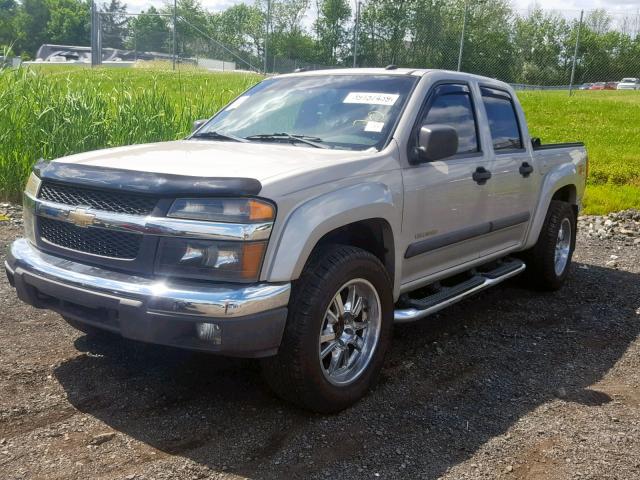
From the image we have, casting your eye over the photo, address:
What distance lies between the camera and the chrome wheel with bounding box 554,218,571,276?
21.4 ft

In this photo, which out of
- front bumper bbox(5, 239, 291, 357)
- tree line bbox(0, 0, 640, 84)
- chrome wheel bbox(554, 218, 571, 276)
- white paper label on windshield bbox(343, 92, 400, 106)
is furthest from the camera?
tree line bbox(0, 0, 640, 84)

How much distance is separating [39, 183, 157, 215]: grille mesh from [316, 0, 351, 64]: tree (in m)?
26.4

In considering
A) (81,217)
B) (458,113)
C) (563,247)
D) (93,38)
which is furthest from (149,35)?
(81,217)

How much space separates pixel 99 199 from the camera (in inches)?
137

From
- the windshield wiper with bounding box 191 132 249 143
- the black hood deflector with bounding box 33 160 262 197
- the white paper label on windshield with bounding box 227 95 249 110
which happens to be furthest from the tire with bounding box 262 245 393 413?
the white paper label on windshield with bounding box 227 95 249 110

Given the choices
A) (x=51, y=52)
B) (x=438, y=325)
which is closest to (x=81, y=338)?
(x=438, y=325)

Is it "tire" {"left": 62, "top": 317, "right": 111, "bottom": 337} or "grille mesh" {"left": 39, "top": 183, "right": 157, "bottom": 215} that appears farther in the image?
"tire" {"left": 62, "top": 317, "right": 111, "bottom": 337}

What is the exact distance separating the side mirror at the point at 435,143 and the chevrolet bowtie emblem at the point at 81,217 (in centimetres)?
190

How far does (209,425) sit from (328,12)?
3173cm

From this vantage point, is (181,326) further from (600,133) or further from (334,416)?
(600,133)

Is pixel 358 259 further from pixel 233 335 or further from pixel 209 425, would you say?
pixel 209 425

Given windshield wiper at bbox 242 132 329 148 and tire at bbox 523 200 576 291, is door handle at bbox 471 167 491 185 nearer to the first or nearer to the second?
windshield wiper at bbox 242 132 329 148

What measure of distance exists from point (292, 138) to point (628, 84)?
32471 mm

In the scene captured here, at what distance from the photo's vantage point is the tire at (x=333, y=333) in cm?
340
